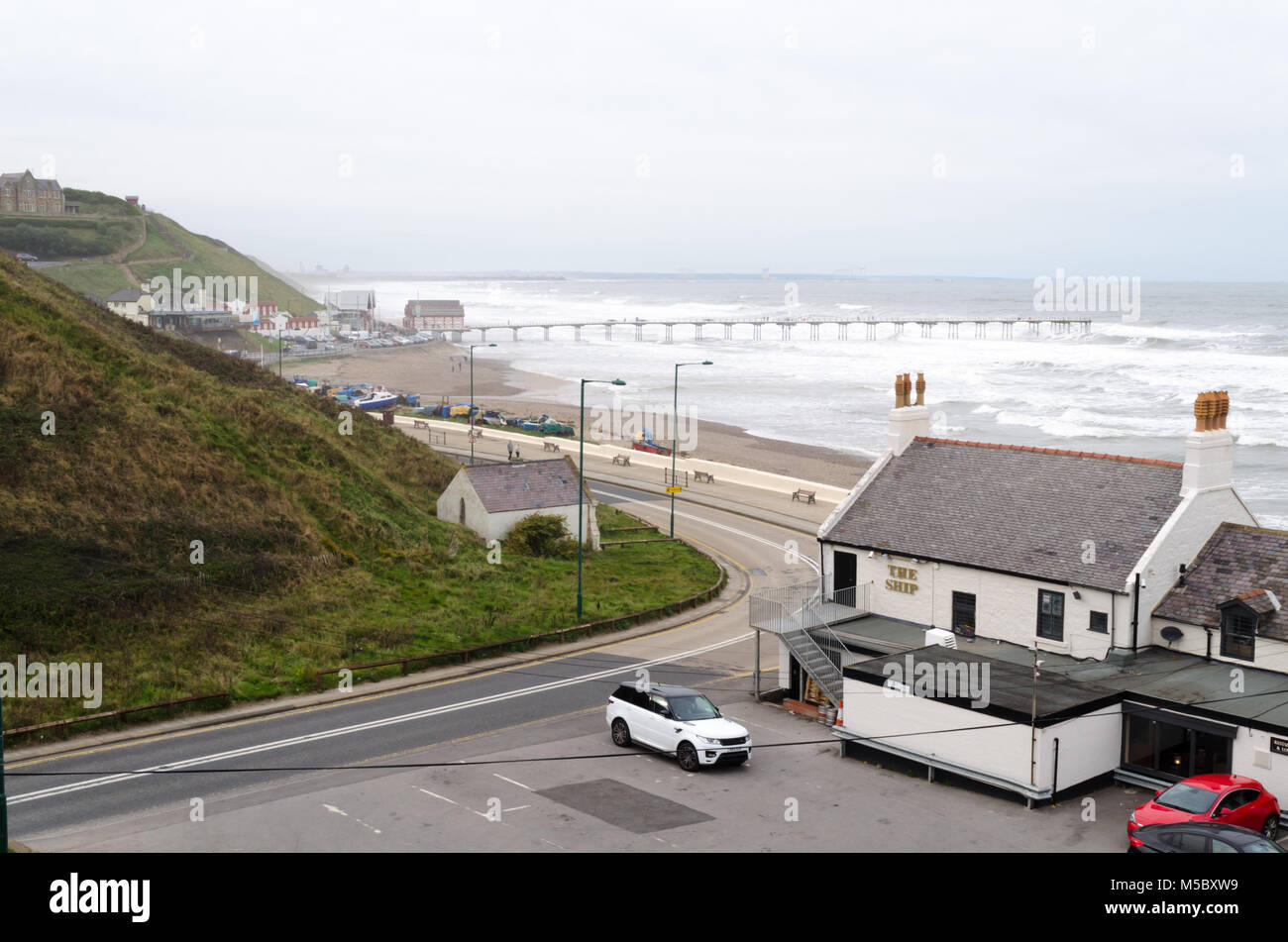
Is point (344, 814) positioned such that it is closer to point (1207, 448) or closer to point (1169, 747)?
point (1169, 747)

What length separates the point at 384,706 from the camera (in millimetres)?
31547

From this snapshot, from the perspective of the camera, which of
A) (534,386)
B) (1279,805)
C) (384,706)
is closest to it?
(1279,805)

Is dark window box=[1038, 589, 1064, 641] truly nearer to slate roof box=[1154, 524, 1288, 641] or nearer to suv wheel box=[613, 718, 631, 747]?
slate roof box=[1154, 524, 1288, 641]

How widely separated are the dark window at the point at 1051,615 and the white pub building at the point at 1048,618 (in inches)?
1.5

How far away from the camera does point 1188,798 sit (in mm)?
22484

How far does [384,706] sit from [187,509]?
14.3 meters

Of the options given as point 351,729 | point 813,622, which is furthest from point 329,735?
point 813,622

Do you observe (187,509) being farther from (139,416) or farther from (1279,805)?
(1279,805)

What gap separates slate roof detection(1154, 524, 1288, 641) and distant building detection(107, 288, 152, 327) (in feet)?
451

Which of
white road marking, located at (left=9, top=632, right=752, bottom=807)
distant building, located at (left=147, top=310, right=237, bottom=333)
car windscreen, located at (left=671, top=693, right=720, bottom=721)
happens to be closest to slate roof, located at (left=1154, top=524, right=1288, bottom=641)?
car windscreen, located at (left=671, top=693, right=720, bottom=721)

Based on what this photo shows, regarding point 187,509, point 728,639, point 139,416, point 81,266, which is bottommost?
point 728,639

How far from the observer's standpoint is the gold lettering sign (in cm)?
3331

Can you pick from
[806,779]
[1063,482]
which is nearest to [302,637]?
[806,779]

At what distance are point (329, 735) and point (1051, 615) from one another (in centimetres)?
1856
